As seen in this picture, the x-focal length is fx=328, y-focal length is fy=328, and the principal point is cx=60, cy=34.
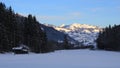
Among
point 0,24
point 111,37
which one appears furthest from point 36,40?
point 111,37

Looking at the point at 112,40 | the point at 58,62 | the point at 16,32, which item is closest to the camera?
the point at 58,62

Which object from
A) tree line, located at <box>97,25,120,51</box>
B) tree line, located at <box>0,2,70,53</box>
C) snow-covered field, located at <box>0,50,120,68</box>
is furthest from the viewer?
tree line, located at <box>97,25,120,51</box>

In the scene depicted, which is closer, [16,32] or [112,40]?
[16,32]

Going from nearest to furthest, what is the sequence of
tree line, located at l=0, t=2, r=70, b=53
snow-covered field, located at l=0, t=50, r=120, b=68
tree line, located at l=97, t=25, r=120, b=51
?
1. snow-covered field, located at l=0, t=50, r=120, b=68
2. tree line, located at l=0, t=2, r=70, b=53
3. tree line, located at l=97, t=25, r=120, b=51

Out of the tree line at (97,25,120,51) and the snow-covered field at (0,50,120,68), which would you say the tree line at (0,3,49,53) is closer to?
the snow-covered field at (0,50,120,68)

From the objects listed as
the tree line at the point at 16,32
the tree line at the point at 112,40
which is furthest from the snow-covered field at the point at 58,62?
→ the tree line at the point at 112,40

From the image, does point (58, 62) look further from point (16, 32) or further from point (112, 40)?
point (112, 40)

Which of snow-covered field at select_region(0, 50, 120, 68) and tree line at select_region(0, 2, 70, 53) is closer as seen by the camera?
snow-covered field at select_region(0, 50, 120, 68)

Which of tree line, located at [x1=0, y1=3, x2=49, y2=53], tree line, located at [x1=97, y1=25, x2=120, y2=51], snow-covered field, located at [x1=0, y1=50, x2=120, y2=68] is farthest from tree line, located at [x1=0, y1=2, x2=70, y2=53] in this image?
tree line, located at [x1=97, y1=25, x2=120, y2=51]

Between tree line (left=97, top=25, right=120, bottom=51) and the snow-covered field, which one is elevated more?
tree line (left=97, top=25, right=120, bottom=51)

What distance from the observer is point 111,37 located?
144000 mm

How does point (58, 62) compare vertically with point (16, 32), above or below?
below

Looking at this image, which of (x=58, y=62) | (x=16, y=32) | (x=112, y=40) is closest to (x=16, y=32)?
(x=16, y=32)

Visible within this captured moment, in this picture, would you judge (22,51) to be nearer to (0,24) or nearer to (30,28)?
(0,24)
